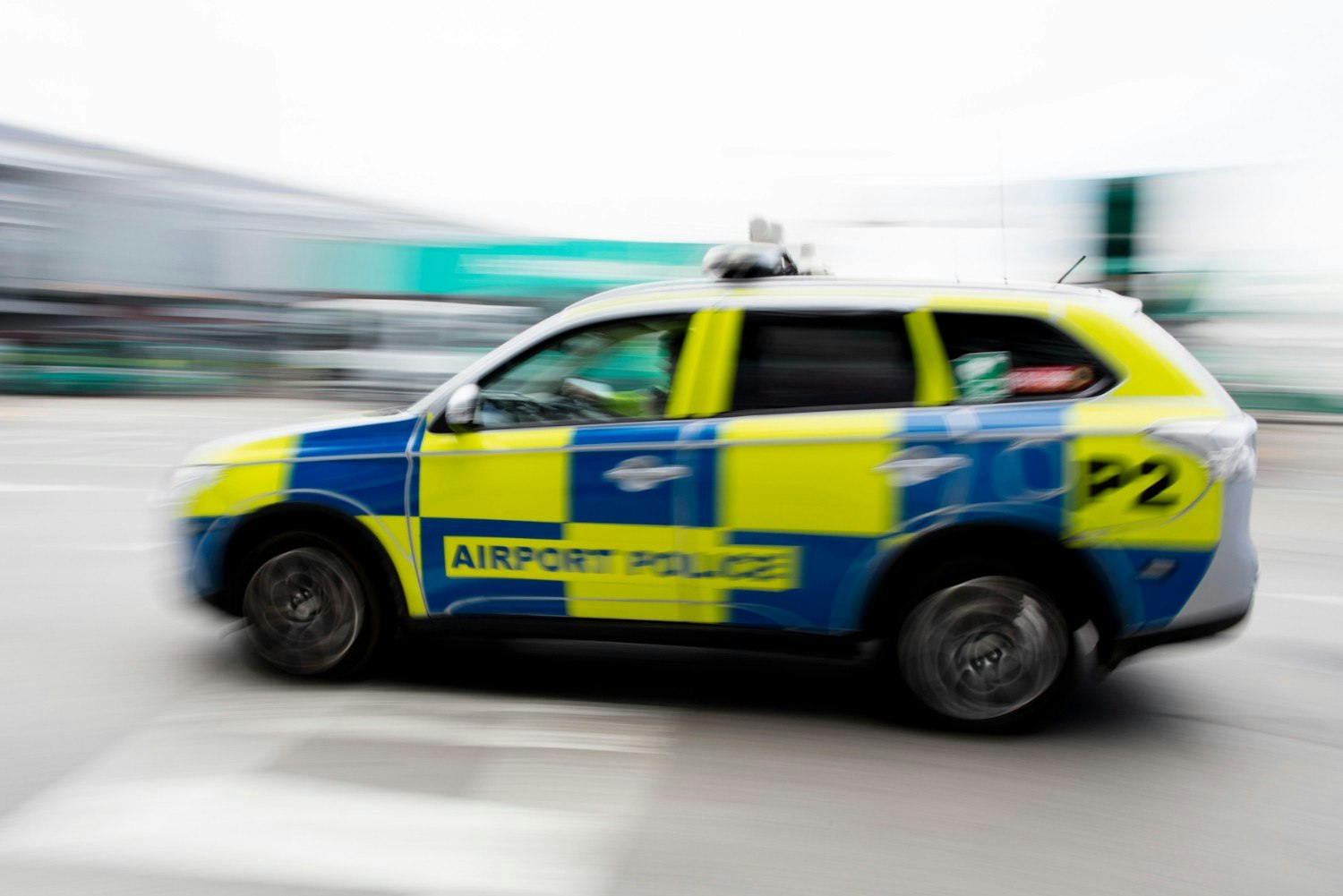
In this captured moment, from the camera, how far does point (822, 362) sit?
4.36m

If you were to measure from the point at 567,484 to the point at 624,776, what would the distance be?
1.03m

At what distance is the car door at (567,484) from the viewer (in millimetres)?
4336

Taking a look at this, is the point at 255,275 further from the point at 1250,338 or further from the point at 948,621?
the point at 948,621

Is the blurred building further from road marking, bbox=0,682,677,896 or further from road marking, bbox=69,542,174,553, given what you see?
road marking, bbox=0,682,677,896

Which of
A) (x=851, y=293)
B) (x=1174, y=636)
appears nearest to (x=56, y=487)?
(x=851, y=293)

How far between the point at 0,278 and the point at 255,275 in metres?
4.16

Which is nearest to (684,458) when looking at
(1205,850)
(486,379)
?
(486,379)

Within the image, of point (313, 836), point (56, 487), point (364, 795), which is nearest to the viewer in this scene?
point (313, 836)

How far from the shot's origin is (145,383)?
67.1ft

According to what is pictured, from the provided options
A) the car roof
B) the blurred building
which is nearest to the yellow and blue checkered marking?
the car roof

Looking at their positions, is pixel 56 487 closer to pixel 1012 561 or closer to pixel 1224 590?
pixel 1012 561

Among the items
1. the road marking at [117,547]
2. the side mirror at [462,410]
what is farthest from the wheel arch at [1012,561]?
the road marking at [117,547]

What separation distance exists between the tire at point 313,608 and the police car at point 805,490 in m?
0.01

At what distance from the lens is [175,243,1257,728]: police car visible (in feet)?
13.4
